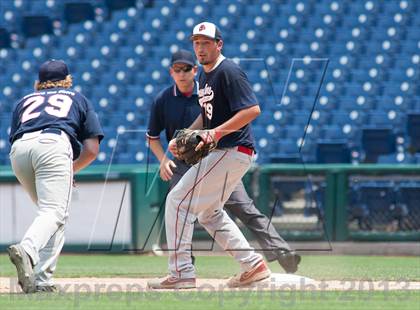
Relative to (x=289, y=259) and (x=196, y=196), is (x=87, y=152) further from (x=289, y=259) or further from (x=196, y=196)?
(x=289, y=259)

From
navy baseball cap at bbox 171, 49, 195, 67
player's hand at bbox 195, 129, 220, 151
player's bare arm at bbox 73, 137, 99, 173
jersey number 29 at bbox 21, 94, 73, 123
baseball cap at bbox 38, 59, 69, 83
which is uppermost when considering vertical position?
navy baseball cap at bbox 171, 49, 195, 67

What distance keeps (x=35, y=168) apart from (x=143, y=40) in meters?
9.95

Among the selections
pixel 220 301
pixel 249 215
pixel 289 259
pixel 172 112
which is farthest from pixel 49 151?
pixel 289 259

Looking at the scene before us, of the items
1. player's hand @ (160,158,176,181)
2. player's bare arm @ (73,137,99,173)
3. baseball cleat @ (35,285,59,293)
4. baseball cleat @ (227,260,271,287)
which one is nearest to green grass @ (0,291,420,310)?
baseball cleat @ (35,285,59,293)

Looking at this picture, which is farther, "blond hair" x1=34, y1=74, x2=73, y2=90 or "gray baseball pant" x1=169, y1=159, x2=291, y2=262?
"gray baseball pant" x1=169, y1=159, x2=291, y2=262

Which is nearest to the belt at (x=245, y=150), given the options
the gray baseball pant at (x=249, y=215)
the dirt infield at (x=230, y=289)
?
the dirt infield at (x=230, y=289)

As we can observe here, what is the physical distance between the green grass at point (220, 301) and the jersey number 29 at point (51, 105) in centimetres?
118

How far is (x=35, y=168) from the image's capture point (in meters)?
6.01

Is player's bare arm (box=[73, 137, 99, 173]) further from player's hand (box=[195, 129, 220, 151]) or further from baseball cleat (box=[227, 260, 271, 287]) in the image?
baseball cleat (box=[227, 260, 271, 287])

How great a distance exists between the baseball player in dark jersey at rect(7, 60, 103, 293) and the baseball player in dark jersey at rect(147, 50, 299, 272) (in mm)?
1202

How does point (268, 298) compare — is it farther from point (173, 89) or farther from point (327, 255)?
point (327, 255)

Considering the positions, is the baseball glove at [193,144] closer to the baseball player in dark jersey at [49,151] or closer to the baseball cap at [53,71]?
the baseball player in dark jersey at [49,151]

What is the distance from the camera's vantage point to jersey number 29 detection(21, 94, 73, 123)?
6137 millimetres

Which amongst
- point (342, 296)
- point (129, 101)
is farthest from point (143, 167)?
point (342, 296)
